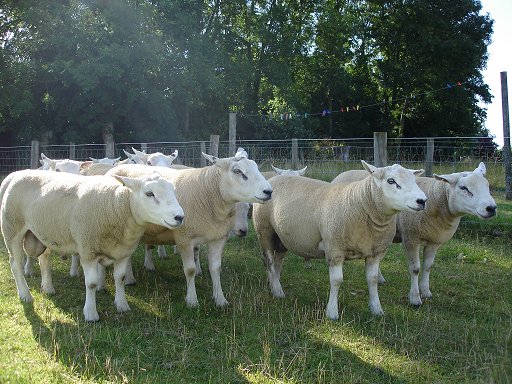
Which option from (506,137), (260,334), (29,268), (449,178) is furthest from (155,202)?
(506,137)

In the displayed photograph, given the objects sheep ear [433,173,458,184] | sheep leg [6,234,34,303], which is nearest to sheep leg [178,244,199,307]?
sheep leg [6,234,34,303]

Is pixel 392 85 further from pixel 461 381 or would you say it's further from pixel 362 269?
pixel 461 381

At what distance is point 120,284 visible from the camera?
5820mm

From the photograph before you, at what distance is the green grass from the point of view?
425 centimetres

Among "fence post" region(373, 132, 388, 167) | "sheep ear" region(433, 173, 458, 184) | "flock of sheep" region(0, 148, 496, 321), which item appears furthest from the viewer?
"fence post" region(373, 132, 388, 167)

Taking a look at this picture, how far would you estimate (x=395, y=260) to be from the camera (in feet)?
28.2

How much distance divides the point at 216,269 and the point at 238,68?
24.9 meters

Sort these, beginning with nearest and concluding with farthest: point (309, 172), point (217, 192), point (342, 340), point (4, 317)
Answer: point (342, 340) < point (4, 317) < point (217, 192) < point (309, 172)

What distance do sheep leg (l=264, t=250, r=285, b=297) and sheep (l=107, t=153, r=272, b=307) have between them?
724 millimetres

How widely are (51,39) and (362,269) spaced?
18615 millimetres

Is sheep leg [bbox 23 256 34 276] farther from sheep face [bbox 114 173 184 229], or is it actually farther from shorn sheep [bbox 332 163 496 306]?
shorn sheep [bbox 332 163 496 306]

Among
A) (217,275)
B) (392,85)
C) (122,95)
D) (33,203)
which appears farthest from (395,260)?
(392,85)

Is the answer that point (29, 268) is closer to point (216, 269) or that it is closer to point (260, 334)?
point (216, 269)

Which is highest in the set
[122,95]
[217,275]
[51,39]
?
[51,39]
